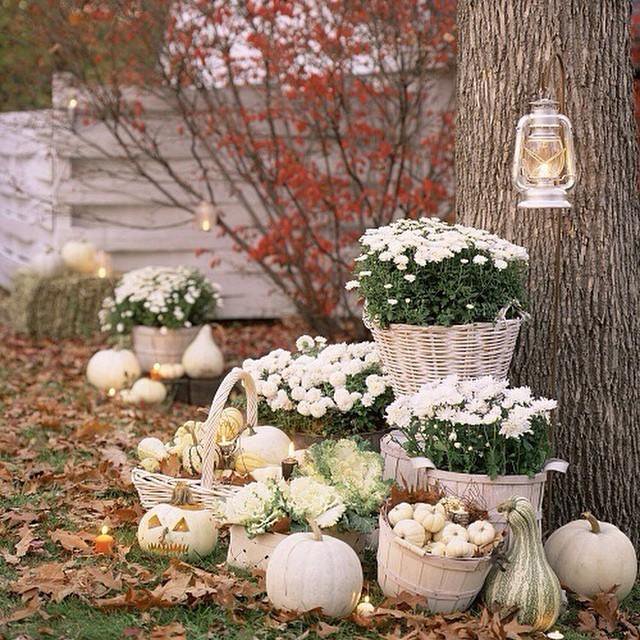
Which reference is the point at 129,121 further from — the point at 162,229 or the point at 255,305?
the point at 255,305

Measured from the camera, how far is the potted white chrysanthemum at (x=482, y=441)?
4145 millimetres

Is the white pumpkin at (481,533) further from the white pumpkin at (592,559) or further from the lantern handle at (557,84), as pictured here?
the lantern handle at (557,84)

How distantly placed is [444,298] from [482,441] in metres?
0.61

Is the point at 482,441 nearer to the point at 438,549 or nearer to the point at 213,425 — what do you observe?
the point at 438,549

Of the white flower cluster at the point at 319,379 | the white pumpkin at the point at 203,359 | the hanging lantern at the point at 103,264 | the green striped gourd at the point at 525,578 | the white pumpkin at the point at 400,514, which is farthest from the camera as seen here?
the hanging lantern at the point at 103,264

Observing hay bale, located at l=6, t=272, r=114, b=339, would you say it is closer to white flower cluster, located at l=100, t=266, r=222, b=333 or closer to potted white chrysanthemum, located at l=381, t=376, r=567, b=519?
white flower cluster, located at l=100, t=266, r=222, b=333

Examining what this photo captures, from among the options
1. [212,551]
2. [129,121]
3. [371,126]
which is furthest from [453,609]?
[129,121]

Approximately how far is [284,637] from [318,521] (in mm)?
541

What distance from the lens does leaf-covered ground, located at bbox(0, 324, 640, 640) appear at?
3.85 m

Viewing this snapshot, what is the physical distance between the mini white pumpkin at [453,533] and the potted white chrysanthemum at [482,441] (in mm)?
209

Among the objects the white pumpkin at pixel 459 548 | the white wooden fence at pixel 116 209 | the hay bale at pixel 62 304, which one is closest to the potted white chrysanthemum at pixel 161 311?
the white wooden fence at pixel 116 209

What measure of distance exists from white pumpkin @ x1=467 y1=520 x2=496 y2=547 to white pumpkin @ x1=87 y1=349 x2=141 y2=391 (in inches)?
168

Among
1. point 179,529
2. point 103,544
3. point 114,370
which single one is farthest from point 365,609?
point 114,370

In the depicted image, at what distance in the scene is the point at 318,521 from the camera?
4254 millimetres
